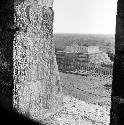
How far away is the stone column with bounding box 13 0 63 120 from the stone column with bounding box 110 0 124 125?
1373mm

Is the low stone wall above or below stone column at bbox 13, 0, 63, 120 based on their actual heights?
below

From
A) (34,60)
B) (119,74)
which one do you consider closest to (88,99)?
(34,60)

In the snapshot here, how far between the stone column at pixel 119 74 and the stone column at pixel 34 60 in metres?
1.37

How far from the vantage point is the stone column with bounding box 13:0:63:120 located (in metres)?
2.82

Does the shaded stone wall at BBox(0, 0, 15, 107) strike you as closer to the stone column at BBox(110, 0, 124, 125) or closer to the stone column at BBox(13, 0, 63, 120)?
the stone column at BBox(13, 0, 63, 120)

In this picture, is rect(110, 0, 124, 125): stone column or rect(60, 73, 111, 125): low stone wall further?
rect(60, 73, 111, 125): low stone wall

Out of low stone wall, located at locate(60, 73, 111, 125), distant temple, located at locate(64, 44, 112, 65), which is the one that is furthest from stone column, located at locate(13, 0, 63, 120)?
distant temple, located at locate(64, 44, 112, 65)

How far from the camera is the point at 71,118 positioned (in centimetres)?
326

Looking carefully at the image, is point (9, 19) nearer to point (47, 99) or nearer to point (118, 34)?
point (47, 99)

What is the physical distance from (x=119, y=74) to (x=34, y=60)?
4.74 ft

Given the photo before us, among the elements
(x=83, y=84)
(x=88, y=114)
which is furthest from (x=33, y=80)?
(x=83, y=84)

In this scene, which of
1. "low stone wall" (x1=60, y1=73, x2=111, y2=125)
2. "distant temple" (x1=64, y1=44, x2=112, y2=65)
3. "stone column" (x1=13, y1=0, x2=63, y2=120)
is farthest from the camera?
"distant temple" (x1=64, y1=44, x2=112, y2=65)

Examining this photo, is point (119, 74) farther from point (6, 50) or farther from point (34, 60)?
point (6, 50)

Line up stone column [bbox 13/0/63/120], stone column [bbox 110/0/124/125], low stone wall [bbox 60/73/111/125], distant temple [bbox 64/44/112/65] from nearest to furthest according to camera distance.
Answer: stone column [bbox 110/0/124/125]
stone column [bbox 13/0/63/120]
low stone wall [bbox 60/73/111/125]
distant temple [bbox 64/44/112/65]
